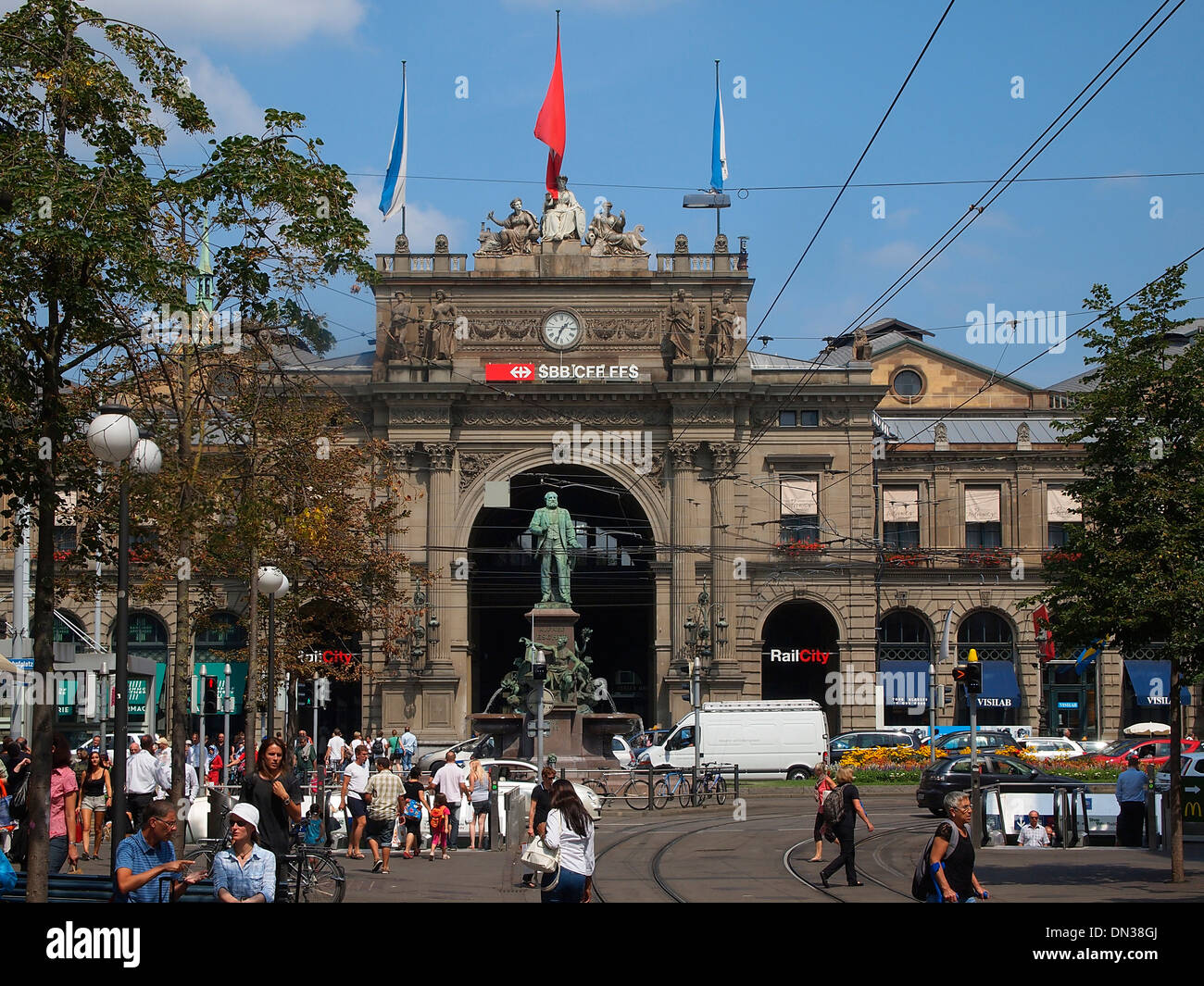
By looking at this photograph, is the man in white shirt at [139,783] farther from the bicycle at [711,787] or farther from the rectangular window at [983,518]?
the rectangular window at [983,518]

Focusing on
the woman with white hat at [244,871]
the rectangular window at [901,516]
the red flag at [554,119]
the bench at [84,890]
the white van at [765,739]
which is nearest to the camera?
the woman with white hat at [244,871]

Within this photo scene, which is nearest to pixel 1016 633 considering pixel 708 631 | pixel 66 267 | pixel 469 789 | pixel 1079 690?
pixel 1079 690

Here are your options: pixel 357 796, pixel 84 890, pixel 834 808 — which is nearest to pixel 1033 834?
pixel 834 808

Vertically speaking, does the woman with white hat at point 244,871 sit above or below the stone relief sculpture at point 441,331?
below

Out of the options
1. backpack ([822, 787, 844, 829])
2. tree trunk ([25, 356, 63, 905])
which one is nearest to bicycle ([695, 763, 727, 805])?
backpack ([822, 787, 844, 829])

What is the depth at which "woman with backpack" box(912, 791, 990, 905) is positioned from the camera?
12383 millimetres

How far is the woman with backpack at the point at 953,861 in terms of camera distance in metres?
12.4

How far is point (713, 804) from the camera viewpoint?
35500 millimetres

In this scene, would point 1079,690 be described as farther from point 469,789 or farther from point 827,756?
point 469,789

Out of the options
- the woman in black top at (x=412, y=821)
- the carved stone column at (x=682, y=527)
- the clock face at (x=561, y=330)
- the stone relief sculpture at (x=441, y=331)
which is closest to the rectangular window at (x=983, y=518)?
the carved stone column at (x=682, y=527)

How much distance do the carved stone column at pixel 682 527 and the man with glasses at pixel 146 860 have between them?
4472 cm

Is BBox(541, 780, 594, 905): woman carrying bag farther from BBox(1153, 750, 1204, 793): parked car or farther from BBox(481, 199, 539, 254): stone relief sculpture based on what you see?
BBox(481, 199, 539, 254): stone relief sculpture

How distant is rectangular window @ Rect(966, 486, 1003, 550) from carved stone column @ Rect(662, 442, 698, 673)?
1335 centimetres
